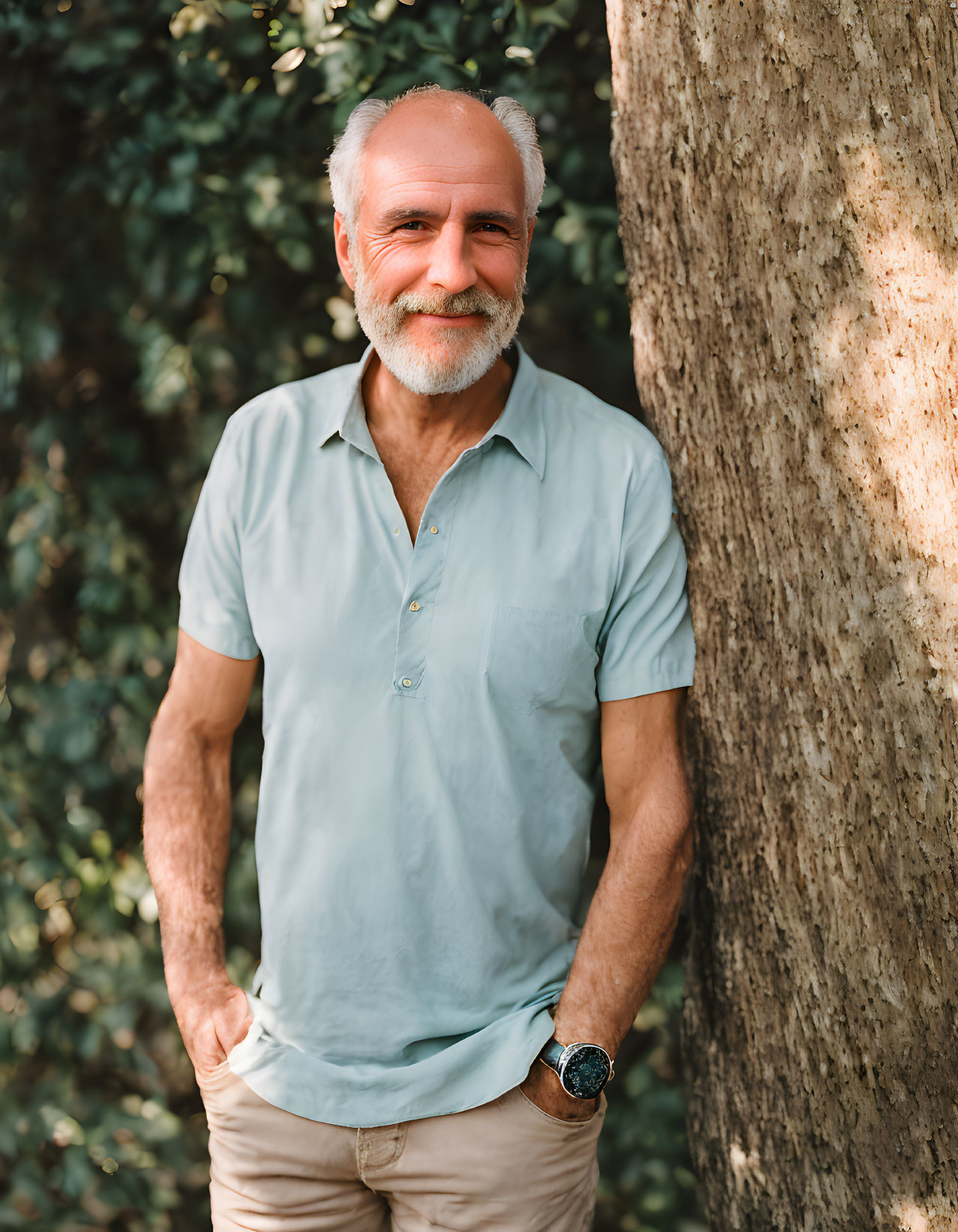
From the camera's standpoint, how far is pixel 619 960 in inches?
64.0

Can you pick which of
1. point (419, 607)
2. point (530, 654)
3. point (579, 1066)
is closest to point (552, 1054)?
point (579, 1066)

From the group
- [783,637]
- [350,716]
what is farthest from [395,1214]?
[783,637]

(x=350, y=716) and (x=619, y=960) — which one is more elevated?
(x=350, y=716)

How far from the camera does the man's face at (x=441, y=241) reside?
157 centimetres

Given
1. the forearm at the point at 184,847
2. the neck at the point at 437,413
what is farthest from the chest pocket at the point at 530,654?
the forearm at the point at 184,847

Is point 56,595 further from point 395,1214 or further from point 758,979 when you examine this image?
point 758,979

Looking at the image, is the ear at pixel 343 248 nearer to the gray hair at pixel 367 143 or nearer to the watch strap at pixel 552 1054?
the gray hair at pixel 367 143

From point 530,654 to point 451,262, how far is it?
63 cm

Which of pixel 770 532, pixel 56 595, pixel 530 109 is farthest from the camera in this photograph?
pixel 56 595

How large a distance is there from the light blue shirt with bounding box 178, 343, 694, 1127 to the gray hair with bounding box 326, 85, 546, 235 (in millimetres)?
347

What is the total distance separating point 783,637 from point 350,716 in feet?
2.28

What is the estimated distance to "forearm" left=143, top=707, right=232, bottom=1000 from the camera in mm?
1797

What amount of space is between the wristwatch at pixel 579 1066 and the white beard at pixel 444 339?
108cm

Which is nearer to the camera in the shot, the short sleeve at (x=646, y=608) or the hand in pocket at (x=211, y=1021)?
the short sleeve at (x=646, y=608)
